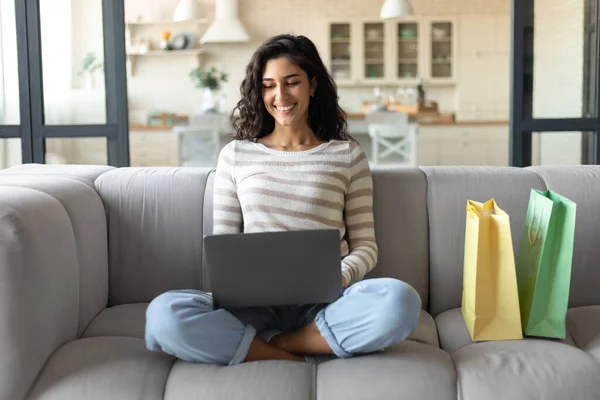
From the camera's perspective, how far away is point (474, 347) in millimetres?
1746

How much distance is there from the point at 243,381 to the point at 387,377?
0.97 feet

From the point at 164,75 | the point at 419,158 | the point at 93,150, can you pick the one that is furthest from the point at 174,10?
the point at 93,150

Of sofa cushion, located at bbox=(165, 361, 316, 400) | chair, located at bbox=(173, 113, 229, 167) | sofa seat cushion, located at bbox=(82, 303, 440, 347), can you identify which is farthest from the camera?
chair, located at bbox=(173, 113, 229, 167)

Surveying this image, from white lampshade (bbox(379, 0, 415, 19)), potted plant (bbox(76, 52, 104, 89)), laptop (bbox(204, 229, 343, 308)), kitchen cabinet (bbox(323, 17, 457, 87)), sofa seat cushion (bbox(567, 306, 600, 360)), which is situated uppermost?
white lampshade (bbox(379, 0, 415, 19))

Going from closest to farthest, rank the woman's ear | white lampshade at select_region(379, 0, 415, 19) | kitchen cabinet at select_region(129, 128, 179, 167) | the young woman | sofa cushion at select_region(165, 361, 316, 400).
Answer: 1. sofa cushion at select_region(165, 361, 316, 400)
2. the young woman
3. the woman's ear
4. white lampshade at select_region(379, 0, 415, 19)
5. kitchen cabinet at select_region(129, 128, 179, 167)

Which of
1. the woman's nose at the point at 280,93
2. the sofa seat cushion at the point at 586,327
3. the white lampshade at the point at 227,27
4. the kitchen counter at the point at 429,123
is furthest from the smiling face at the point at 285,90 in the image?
the white lampshade at the point at 227,27

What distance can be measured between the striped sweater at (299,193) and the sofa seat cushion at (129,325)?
21 cm

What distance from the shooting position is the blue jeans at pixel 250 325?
1.62 m

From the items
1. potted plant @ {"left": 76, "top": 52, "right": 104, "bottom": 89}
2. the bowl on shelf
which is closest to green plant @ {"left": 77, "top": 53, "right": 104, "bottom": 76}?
potted plant @ {"left": 76, "top": 52, "right": 104, "bottom": 89}

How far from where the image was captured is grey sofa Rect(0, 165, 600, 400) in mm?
1556

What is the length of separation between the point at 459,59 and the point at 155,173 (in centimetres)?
623

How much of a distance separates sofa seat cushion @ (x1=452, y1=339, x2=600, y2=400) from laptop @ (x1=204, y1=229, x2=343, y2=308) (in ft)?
1.17

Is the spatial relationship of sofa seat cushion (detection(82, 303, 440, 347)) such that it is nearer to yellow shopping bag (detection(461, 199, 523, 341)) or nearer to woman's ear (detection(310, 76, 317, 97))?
yellow shopping bag (detection(461, 199, 523, 341))

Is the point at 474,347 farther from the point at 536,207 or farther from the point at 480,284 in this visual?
the point at 536,207
